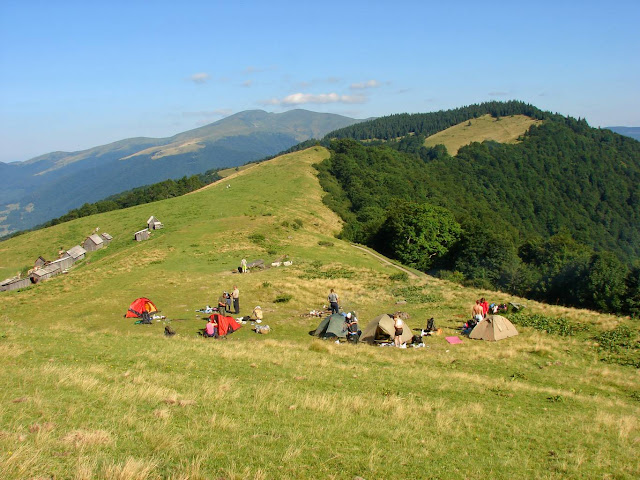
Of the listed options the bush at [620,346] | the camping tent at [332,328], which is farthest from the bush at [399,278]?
the bush at [620,346]

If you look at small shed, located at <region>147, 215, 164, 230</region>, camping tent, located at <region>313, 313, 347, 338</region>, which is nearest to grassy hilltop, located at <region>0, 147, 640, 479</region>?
camping tent, located at <region>313, 313, 347, 338</region>

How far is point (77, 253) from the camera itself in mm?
53094

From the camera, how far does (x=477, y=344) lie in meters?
23.0

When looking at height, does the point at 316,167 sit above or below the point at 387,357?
above

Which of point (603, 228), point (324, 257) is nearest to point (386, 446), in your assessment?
point (324, 257)

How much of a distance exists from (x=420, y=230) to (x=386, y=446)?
6246 centimetres

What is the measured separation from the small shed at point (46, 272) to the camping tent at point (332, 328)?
3560cm

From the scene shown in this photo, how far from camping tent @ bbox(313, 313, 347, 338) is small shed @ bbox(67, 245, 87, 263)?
4097 centimetres

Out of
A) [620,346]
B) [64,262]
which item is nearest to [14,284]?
[64,262]

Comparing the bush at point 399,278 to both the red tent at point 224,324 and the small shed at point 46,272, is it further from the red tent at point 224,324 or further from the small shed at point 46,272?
the small shed at point 46,272

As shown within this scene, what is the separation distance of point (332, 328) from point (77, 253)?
43033mm

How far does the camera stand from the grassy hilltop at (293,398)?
317 inches

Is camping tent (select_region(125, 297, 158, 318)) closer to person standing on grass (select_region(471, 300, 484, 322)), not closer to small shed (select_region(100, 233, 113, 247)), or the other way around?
person standing on grass (select_region(471, 300, 484, 322))

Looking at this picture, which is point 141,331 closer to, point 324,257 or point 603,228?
point 324,257
